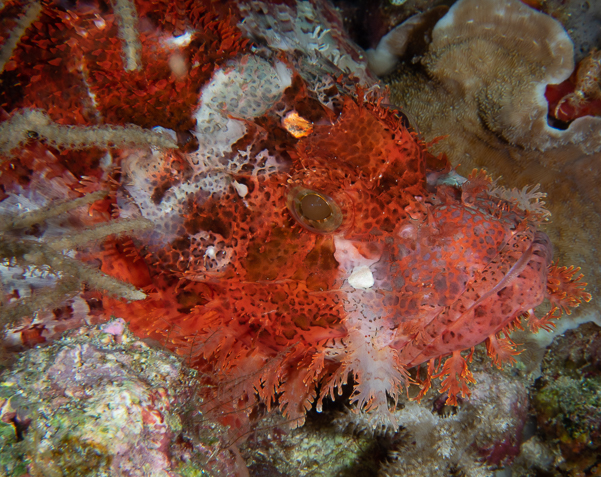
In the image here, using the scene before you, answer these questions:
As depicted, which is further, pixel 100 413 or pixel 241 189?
pixel 241 189

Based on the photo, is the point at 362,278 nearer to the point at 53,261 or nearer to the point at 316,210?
the point at 316,210

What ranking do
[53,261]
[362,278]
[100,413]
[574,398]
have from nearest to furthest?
[100,413] < [53,261] < [362,278] < [574,398]

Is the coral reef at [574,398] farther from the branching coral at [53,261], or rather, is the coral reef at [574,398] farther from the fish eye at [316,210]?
the branching coral at [53,261]

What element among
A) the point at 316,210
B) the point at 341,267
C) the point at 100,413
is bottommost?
the point at 100,413

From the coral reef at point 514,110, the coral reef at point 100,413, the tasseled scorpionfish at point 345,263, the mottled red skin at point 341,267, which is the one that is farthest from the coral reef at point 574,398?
the coral reef at point 100,413

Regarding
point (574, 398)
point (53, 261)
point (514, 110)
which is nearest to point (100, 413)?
point (53, 261)

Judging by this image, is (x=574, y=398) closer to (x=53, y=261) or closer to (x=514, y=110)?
(x=514, y=110)

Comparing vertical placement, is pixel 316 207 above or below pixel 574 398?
above

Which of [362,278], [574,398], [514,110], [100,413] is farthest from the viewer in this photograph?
[574,398]
